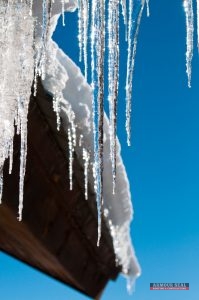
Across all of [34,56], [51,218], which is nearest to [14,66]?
[34,56]

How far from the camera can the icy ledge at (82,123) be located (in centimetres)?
277

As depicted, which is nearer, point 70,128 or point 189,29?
point 189,29

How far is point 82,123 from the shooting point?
3.18 m

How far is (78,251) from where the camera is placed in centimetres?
435

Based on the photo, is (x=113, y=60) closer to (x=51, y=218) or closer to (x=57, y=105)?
(x=57, y=105)

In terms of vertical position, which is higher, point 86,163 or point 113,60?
point 113,60

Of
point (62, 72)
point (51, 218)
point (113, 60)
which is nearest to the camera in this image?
point (113, 60)

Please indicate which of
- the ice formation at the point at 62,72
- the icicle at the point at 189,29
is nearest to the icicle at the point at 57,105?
the ice formation at the point at 62,72

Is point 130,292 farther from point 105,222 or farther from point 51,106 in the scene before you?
point 51,106

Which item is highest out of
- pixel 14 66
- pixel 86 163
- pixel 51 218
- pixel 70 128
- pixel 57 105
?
pixel 14 66

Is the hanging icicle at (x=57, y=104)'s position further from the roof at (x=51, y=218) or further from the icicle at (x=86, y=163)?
the icicle at (x=86, y=163)

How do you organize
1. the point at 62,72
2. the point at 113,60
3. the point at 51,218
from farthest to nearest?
the point at 51,218, the point at 62,72, the point at 113,60

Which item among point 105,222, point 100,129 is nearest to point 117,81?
point 100,129

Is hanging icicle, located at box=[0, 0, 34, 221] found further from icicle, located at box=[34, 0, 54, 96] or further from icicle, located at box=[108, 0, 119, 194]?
icicle, located at box=[108, 0, 119, 194]
